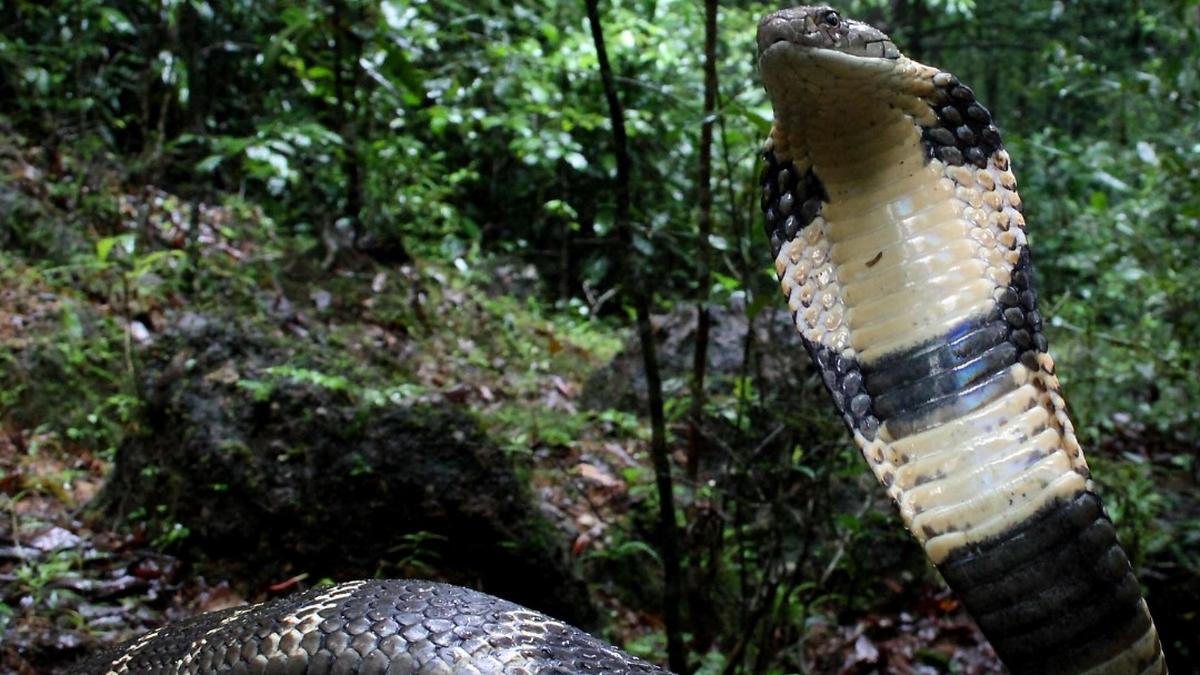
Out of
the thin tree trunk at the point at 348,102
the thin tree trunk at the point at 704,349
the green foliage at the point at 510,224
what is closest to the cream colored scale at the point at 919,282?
the green foliage at the point at 510,224

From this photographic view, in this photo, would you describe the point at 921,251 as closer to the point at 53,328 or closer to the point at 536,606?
the point at 536,606

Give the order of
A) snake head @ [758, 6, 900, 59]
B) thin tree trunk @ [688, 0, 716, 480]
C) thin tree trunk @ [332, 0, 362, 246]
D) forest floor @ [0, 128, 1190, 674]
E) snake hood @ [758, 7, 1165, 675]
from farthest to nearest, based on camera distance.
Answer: thin tree trunk @ [332, 0, 362, 246], forest floor @ [0, 128, 1190, 674], thin tree trunk @ [688, 0, 716, 480], snake head @ [758, 6, 900, 59], snake hood @ [758, 7, 1165, 675]

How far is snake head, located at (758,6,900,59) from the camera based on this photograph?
62.1 inches

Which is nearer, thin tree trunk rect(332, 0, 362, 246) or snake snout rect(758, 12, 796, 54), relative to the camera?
snake snout rect(758, 12, 796, 54)

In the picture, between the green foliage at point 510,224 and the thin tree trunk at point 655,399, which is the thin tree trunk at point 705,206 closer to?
the green foliage at point 510,224

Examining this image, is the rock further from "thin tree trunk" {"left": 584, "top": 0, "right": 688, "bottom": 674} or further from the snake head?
the snake head

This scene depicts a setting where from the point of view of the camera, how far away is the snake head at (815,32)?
158cm

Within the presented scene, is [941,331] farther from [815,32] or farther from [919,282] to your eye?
[815,32]

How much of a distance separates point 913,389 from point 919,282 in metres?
0.20

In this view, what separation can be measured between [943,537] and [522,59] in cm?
294

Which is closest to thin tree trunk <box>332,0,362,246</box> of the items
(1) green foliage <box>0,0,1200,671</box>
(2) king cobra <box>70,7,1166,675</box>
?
(1) green foliage <box>0,0,1200,671</box>

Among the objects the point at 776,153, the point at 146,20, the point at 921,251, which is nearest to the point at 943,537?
the point at 921,251

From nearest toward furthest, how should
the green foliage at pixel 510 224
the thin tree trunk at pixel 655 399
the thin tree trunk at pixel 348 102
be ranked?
the thin tree trunk at pixel 655 399, the green foliage at pixel 510 224, the thin tree trunk at pixel 348 102

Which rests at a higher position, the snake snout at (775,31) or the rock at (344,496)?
the snake snout at (775,31)
